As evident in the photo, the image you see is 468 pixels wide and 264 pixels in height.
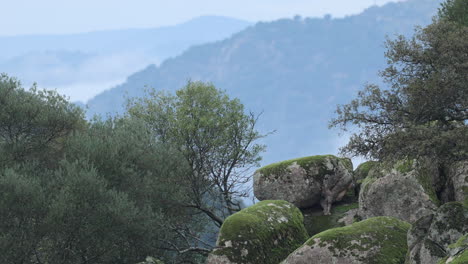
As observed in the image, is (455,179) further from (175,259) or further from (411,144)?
(175,259)

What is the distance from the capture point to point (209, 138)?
47969mm

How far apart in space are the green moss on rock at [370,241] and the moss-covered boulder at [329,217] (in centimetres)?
1016

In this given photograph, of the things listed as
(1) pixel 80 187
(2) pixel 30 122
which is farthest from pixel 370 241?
(2) pixel 30 122

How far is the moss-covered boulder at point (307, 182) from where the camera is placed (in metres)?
38.1

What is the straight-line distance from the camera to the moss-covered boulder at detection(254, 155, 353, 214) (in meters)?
38.1

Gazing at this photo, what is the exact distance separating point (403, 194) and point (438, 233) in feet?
39.6

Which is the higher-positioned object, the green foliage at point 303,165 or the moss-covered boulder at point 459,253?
the moss-covered boulder at point 459,253

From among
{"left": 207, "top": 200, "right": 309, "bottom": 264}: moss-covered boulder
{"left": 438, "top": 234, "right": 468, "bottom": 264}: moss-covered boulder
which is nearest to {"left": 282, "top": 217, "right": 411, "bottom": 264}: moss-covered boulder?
{"left": 207, "top": 200, "right": 309, "bottom": 264}: moss-covered boulder

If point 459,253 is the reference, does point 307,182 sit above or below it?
below

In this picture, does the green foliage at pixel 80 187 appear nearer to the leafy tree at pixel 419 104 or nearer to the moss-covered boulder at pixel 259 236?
the moss-covered boulder at pixel 259 236

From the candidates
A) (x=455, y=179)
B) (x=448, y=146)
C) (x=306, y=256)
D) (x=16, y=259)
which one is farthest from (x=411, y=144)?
(x=16, y=259)

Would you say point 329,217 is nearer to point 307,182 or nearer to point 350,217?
point 350,217

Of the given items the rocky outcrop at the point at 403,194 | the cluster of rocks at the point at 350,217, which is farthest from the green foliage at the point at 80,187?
the rocky outcrop at the point at 403,194

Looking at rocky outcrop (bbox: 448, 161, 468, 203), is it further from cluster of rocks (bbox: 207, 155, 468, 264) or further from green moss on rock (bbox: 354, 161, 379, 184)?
green moss on rock (bbox: 354, 161, 379, 184)
